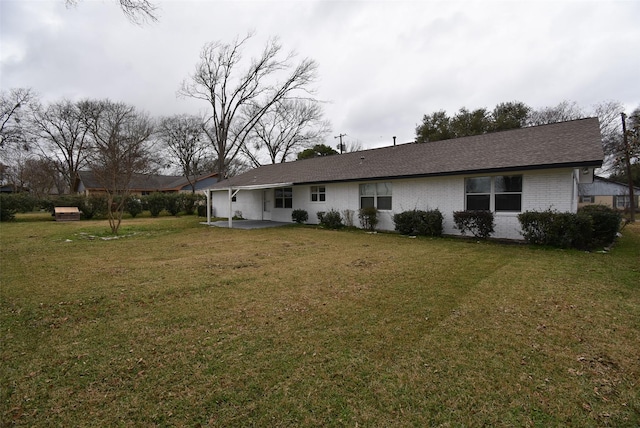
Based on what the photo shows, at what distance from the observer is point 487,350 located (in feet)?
9.94

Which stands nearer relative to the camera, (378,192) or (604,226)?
(604,226)

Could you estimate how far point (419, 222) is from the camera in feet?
36.6

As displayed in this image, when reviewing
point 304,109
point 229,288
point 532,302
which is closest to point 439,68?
point 532,302

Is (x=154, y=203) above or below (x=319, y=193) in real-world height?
below

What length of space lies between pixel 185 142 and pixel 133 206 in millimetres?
18673

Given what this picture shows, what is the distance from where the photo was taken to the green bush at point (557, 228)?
8.09 m

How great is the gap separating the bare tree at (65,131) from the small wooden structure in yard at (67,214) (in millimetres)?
15420

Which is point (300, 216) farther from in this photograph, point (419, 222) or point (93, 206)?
point (93, 206)

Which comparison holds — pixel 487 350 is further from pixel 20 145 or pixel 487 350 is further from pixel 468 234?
pixel 20 145

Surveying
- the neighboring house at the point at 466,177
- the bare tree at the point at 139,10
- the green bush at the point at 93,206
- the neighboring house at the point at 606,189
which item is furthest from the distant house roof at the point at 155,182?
the neighboring house at the point at 606,189

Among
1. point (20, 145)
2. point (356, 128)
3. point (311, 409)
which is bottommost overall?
point (311, 409)

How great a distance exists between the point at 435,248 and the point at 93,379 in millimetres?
8096

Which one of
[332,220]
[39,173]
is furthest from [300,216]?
[39,173]

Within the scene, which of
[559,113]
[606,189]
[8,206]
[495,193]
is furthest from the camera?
[606,189]
